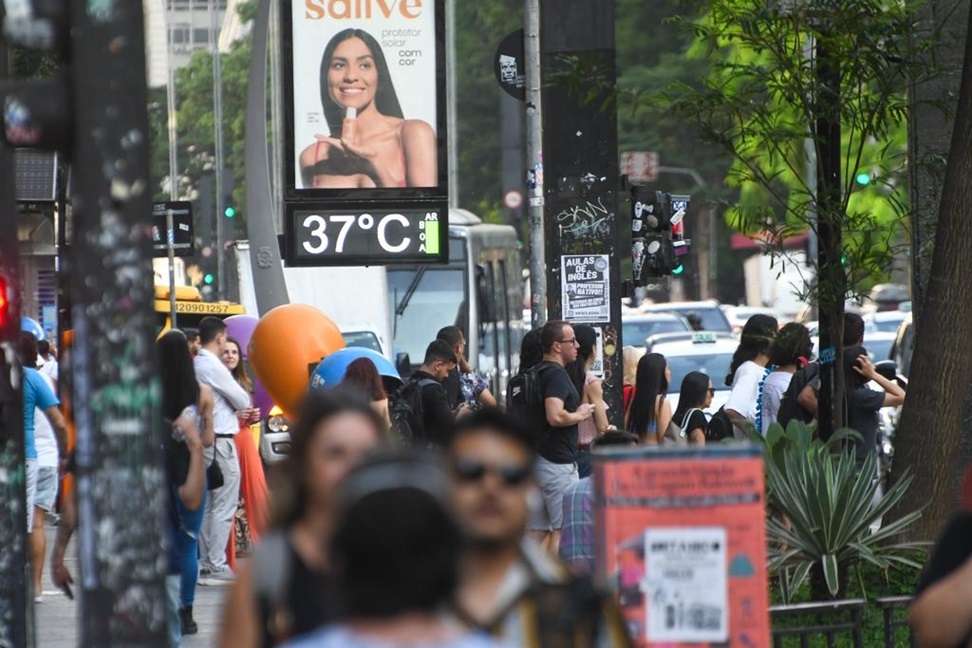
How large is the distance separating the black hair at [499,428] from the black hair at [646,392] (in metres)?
8.33

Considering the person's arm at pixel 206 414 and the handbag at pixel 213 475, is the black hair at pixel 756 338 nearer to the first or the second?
the handbag at pixel 213 475

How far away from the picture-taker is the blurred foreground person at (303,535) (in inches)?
160

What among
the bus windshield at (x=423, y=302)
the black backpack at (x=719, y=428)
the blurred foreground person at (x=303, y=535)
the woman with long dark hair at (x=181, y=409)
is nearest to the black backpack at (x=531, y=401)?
the black backpack at (x=719, y=428)

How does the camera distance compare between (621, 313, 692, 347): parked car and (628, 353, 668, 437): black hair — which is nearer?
(628, 353, 668, 437): black hair

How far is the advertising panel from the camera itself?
496 centimetres

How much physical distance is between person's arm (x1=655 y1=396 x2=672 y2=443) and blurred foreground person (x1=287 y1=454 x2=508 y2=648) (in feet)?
32.5

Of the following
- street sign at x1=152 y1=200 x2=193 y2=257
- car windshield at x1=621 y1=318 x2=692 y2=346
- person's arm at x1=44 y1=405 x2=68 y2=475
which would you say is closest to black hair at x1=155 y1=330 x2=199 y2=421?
person's arm at x1=44 y1=405 x2=68 y2=475

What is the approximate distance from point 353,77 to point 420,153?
2.52 ft

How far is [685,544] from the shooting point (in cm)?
500

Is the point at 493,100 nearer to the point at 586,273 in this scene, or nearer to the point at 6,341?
the point at 586,273

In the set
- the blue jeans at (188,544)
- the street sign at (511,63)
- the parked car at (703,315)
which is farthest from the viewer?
the parked car at (703,315)

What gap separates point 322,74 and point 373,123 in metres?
0.53

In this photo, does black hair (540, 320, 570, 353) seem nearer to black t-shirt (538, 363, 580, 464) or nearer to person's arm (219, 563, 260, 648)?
black t-shirt (538, 363, 580, 464)

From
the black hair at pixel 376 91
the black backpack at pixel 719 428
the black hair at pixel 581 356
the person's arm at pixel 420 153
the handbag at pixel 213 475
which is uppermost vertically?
the black hair at pixel 376 91
